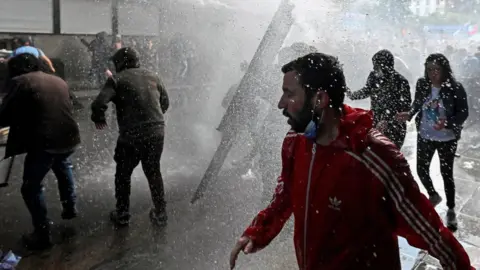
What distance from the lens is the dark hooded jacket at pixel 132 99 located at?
4410mm

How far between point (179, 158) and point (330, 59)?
5.90 meters

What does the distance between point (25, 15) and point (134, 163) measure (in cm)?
632

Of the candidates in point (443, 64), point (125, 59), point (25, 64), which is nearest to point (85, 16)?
point (125, 59)

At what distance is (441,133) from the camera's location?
4840 mm

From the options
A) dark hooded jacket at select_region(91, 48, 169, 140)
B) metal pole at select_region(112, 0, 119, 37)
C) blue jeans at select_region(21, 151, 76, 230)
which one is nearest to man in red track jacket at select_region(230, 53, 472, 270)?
dark hooded jacket at select_region(91, 48, 169, 140)

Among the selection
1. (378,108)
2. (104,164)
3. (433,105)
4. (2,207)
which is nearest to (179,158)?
(104,164)

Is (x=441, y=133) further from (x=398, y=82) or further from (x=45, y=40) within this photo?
(x=45, y=40)

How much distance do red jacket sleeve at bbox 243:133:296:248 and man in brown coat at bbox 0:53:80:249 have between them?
2.78 metres

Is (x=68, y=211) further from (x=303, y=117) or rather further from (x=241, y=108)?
(x=303, y=117)

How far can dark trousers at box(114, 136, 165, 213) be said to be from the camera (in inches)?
181

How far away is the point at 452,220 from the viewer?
478 centimetres

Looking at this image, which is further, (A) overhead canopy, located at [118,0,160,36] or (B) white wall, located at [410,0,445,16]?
(B) white wall, located at [410,0,445,16]

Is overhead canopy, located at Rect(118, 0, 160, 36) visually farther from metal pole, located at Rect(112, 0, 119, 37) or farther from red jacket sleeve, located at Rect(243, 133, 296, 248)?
red jacket sleeve, located at Rect(243, 133, 296, 248)

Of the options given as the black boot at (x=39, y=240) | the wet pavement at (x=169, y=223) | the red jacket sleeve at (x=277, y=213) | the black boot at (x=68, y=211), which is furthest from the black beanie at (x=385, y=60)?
the black boot at (x=39, y=240)
